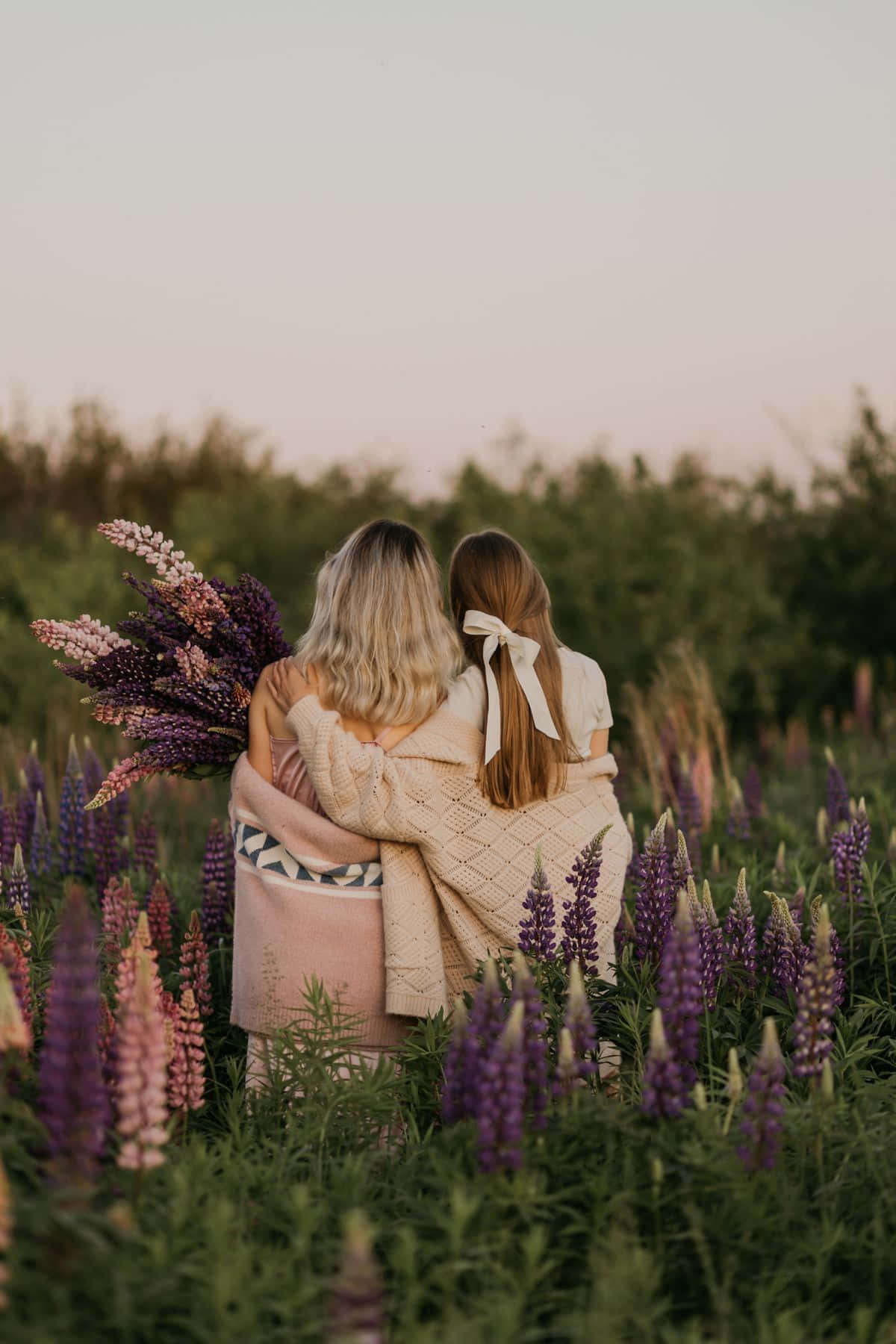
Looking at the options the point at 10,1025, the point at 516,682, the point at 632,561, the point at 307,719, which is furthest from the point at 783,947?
the point at 632,561

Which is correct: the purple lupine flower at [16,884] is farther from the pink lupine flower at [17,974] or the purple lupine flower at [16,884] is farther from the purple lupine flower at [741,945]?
the purple lupine flower at [741,945]

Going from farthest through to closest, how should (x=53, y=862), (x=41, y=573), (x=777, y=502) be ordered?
(x=777, y=502)
(x=41, y=573)
(x=53, y=862)

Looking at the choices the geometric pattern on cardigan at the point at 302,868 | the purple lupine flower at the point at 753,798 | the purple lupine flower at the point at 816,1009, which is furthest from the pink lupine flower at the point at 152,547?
the purple lupine flower at the point at 753,798

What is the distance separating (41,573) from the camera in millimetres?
14641

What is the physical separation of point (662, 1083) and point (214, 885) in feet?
9.20

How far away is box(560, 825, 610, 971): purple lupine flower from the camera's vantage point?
3.94m

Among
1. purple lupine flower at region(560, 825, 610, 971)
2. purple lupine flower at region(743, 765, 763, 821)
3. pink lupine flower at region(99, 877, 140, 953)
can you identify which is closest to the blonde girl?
pink lupine flower at region(99, 877, 140, 953)

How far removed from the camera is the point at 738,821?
272 inches

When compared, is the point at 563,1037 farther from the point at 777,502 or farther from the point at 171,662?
the point at 777,502

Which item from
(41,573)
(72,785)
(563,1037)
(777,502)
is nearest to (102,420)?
(41,573)

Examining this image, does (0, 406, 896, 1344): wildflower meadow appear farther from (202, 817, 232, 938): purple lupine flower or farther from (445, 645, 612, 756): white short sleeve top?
(445, 645, 612, 756): white short sleeve top

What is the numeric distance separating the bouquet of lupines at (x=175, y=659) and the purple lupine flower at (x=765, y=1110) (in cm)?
234

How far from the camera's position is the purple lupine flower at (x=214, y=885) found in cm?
518

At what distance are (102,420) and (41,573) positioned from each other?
34.4 ft
